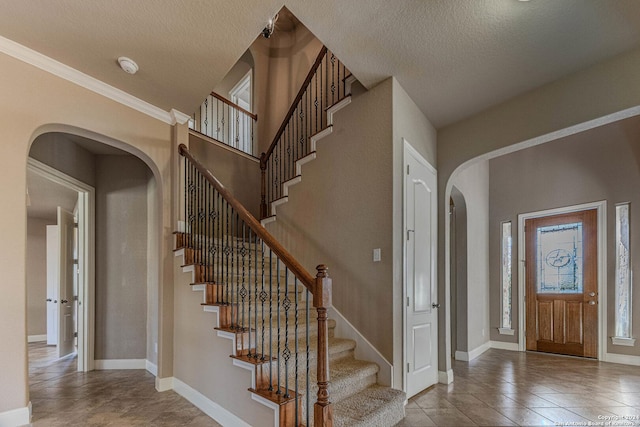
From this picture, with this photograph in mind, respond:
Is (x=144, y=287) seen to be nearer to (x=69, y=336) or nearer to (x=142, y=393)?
(x=142, y=393)

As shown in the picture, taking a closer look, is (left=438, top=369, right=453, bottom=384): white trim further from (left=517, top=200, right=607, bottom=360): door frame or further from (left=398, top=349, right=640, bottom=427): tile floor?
(left=517, top=200, right=607, bottom=360): door frame

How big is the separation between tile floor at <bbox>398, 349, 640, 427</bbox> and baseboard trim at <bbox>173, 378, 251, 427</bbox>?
131cm

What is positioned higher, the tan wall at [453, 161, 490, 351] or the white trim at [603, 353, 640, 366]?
the tan wall at [453, 161, 490, 351]

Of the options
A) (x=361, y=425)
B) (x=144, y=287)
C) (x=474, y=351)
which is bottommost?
(x=474, y=351)

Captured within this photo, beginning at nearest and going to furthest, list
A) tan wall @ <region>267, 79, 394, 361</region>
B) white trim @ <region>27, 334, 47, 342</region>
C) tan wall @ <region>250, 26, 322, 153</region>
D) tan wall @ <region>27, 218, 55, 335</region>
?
tan wall @ <region>267, 79, 394, 361</region>
tan wall @ <region>250, 26, 322, 153</region>
white trim @ <region>27, 334, 47, 342</region>
tan wall @ <region>27, 218, 55, 335</region>

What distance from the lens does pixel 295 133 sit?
501cm

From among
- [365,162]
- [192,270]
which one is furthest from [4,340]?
[365,162]

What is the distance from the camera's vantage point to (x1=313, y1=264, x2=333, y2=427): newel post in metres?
2.06

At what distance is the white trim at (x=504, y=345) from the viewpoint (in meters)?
5.66

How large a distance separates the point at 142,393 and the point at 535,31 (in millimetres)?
4625

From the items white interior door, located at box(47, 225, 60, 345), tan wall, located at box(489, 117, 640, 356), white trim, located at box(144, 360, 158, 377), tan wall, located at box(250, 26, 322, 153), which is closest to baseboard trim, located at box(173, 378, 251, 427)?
white trim, located at box(144, 360, 158, 377)

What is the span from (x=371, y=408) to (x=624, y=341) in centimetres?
439

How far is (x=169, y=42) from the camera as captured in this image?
2566mm

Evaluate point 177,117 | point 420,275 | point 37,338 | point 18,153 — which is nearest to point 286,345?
point 420,275
